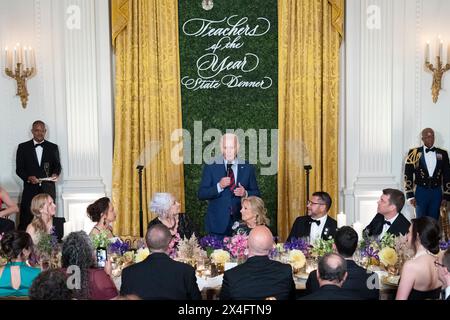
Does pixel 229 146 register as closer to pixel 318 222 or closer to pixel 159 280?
pixel 318 222

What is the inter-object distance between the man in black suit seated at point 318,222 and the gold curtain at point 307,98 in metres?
2.44

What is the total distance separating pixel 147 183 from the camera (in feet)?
29.9

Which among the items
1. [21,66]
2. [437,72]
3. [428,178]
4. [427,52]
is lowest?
[428,178]

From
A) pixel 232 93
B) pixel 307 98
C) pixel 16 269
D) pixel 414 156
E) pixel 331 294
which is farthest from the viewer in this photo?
pixel 232 93

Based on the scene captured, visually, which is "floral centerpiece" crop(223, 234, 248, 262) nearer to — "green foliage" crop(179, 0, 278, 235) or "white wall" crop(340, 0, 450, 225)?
"white wall" crop(340, 0, 450, 225)

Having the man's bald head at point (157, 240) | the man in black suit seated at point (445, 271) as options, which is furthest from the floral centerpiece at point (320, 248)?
the man's bald head at point (157, 240)

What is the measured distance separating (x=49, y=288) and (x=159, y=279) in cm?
86

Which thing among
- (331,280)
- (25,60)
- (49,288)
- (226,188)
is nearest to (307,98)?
(226,188)

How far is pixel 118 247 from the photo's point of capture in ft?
18.9

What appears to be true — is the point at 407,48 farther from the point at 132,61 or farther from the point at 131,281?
the point at 131,281

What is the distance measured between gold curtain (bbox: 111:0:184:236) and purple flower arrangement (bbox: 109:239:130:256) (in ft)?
10.7

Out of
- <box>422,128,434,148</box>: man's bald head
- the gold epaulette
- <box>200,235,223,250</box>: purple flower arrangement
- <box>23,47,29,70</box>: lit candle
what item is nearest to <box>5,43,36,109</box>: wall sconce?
<box>23,47,29,70</box>: lit candle

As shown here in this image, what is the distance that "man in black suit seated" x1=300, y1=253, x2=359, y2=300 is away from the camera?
155 inches
